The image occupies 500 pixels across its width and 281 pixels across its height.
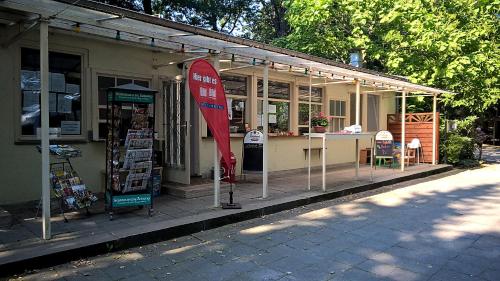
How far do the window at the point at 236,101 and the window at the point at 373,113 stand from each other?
6179 millimetres

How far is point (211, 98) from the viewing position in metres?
6.07

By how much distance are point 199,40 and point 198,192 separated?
2852 millimetres

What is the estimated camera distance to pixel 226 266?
14.0ft

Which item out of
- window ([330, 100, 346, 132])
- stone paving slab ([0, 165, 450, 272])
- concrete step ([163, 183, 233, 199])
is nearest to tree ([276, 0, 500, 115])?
window ([330, 100, 346, 132])

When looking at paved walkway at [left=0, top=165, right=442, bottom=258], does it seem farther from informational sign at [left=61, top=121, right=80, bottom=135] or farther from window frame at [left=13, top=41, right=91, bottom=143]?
informational sign at [left=61, top=121, right=80, bottom=135]

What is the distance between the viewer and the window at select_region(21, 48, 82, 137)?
6453mm

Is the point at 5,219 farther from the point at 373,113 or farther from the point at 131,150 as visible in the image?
the point at 373,113

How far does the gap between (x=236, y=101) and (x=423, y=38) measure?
22.6 feet

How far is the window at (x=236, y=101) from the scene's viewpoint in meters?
9.38

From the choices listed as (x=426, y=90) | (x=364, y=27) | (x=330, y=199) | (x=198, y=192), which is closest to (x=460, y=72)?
(x=426, y=90)

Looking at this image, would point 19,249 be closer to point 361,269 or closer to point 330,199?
point 361,269

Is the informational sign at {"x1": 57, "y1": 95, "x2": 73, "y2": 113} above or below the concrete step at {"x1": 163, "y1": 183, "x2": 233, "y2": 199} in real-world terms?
above

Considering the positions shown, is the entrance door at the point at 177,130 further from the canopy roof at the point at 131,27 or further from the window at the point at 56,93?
the window at the point at 56,93

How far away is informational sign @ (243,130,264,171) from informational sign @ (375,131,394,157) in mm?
4398
